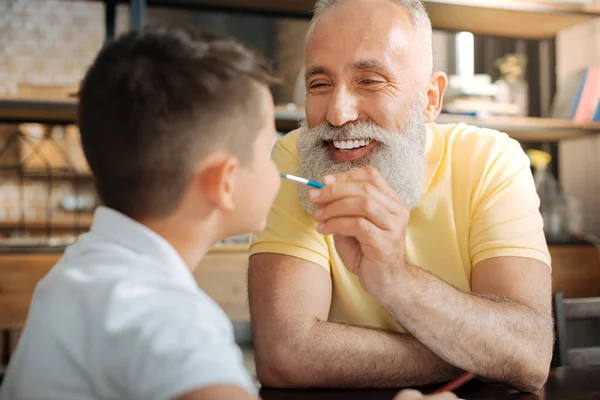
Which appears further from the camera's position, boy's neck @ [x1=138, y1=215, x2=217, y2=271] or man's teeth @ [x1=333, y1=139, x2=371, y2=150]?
man's teeth @ [x1=333, y1=139, x2=371, y2=150]

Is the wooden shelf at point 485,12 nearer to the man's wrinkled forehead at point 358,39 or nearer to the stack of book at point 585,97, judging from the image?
the stack of book at point 585,97

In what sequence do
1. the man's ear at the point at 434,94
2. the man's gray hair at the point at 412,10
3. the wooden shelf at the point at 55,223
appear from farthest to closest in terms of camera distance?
the wooden shelf at the point at 55,223, the man's ear at the point at 434,94, the man's gray hair at the point at 412,10

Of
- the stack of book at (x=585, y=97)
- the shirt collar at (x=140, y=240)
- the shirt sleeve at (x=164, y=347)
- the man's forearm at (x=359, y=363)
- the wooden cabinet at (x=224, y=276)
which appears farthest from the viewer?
the stack of book at (x=585, y=97)

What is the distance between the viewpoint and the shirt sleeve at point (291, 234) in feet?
4.42

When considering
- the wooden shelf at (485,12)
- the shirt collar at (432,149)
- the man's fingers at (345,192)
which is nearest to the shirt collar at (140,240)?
the man's fingers at (345,192)

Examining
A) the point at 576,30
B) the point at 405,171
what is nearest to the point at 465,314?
the point at 405,171

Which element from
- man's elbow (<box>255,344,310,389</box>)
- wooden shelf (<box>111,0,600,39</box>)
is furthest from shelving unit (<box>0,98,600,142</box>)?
man's elbow (<box>255,344,310,389</box>)

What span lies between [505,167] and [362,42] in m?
0.40

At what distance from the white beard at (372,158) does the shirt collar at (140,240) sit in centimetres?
71

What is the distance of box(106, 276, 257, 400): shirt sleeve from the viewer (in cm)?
57

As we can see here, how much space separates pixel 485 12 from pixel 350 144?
2.04 meters

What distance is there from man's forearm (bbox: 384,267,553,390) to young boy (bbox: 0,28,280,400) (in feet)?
1.37

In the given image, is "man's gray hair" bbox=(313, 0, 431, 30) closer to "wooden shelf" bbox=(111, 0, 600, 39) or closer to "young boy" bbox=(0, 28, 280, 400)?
"young boy" bbox=(0, 28, 280, 400)

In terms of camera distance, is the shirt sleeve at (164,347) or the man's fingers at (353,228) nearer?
the shirt sleeve at (164,347)
